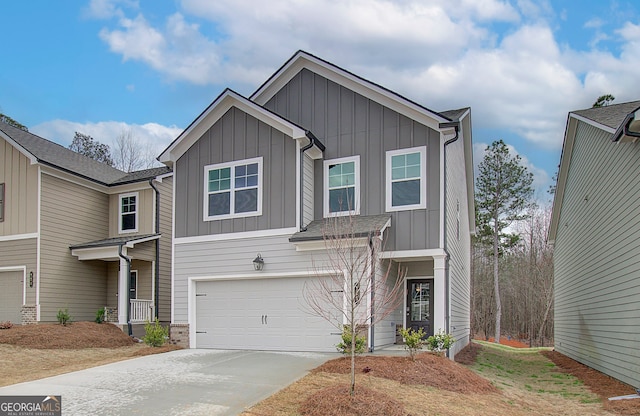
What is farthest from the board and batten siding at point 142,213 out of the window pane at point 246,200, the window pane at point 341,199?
the window pane at point 341,199

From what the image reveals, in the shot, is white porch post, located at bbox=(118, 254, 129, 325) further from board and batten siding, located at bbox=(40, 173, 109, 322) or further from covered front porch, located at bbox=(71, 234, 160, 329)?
board and batten siding, located at bbox=(40, 173, 109, 322)

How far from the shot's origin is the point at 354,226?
40.1 ft

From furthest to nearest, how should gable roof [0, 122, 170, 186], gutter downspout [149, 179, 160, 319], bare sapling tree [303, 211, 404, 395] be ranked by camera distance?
gutter downspout [149, 179, 160, 319], gable roof [0, 122, 170, 186], bare sapling tree [303, 211, 404, 395]

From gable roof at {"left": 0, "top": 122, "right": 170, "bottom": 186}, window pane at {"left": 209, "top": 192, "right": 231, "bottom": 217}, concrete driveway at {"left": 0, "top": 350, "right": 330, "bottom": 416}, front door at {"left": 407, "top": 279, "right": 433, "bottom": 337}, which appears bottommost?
concrete driveway at {"left": 0, "top": 350, "right": 330, "bottom": 416}

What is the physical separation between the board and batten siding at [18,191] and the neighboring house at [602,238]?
55.3ft

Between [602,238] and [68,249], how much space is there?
1657 cm

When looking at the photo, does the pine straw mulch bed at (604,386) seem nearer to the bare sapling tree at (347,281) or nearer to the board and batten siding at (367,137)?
the bare sapling tree at (347,281)

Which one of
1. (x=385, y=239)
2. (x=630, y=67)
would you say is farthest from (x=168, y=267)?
(x=630, y=67)

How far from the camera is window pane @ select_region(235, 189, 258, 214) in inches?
551

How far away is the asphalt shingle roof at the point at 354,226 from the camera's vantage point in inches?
462

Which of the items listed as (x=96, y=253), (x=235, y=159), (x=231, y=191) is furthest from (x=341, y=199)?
(x=96, y=253)

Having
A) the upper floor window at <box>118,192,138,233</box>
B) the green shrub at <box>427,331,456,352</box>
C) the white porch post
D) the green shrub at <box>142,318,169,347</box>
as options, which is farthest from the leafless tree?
the green shrub at <box>427,331,456,352</box>

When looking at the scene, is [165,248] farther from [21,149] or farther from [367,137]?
[367,137]

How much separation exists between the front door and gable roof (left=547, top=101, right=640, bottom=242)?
6052mm
